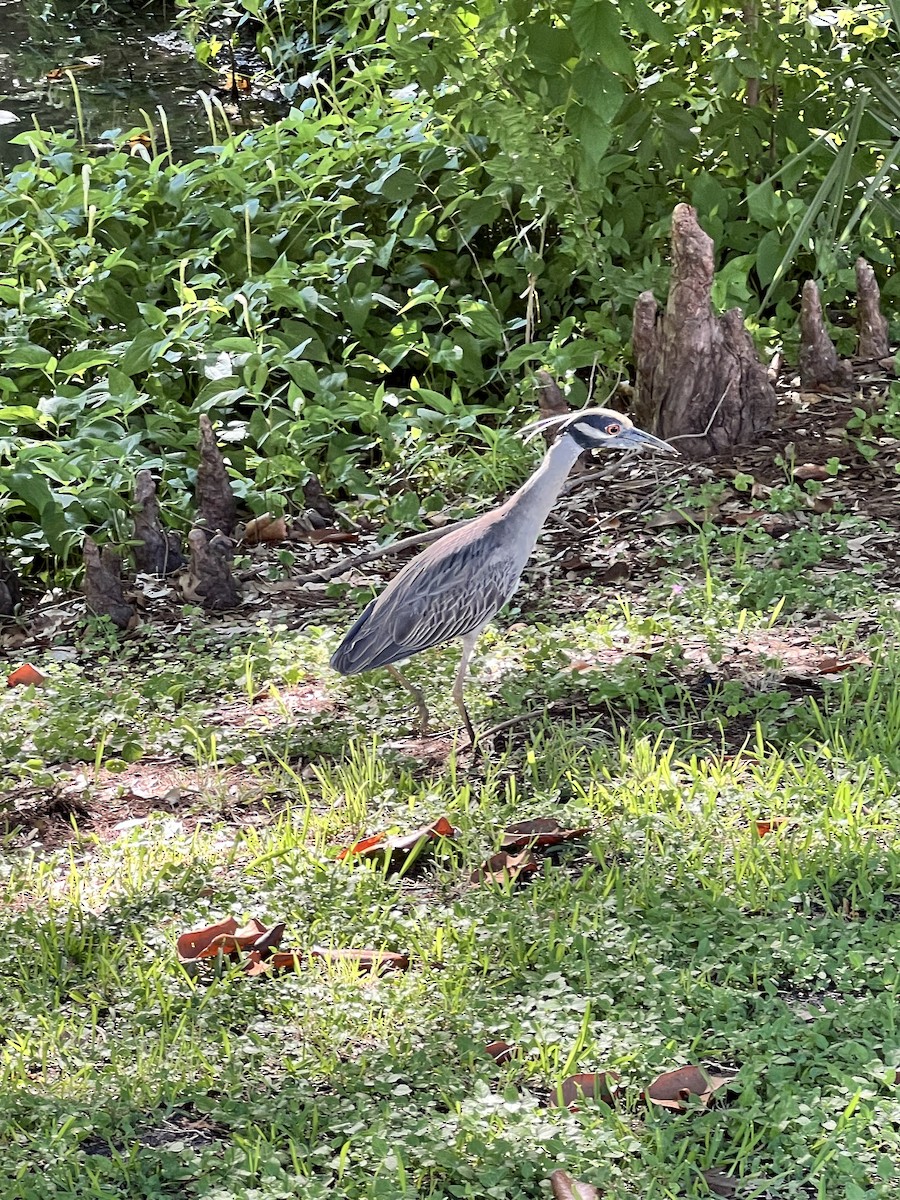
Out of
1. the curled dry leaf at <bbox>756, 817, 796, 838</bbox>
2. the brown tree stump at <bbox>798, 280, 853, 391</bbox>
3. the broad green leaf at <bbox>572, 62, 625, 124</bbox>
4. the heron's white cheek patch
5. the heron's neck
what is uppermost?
the broad green leaf at <bbox>572, 62, 625, 124</bbox>

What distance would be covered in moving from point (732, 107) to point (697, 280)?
132 centimetres

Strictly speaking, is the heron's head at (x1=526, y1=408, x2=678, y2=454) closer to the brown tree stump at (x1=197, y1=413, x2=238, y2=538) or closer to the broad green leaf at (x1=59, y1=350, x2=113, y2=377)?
the brown tree stump at (x1=197, y1=413, x2=238, y2=538)

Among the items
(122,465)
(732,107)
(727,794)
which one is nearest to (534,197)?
(732,107)

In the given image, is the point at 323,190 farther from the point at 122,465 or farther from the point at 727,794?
the point at 727,794

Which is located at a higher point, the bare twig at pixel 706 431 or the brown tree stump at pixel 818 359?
the brown tree stump at pixel 818 359

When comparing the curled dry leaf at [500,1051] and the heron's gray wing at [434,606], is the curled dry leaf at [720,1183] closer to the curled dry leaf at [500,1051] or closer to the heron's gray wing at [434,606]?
the curled dry leaf at [500,1051]

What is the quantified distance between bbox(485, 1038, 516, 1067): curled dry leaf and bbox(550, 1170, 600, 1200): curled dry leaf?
12.4 inches

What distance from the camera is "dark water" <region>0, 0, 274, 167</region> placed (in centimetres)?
1018

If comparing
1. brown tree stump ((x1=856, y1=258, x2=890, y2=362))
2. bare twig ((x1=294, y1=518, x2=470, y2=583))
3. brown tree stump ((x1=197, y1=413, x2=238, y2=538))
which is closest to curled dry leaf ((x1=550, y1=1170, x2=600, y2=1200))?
bare twig ((x1=294, y1=518, x2=470, y2=583))

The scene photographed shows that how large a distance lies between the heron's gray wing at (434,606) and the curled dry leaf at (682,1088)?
143 cm

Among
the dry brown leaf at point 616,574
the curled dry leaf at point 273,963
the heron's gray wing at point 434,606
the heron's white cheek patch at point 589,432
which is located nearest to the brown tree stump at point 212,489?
the dry brown leaf at point 616,574

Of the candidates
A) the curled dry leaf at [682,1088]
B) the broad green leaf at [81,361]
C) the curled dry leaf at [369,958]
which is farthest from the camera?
the broad green leaf at [81,361]

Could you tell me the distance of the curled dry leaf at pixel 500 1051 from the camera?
281 centimetres

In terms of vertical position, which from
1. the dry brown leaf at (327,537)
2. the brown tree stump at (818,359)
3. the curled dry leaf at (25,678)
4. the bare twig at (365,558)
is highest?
the brown tree stump at (818,359)
